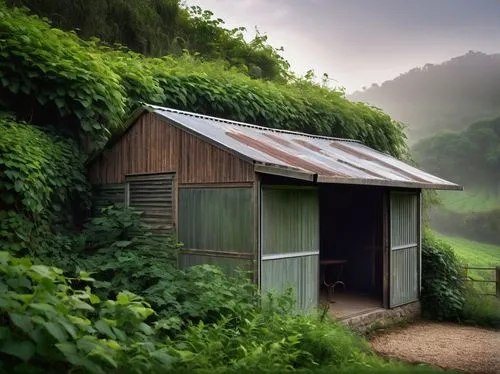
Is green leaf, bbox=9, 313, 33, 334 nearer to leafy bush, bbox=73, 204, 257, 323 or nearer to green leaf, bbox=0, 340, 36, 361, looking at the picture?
green leaf, bbox=0, 340, 36, 361

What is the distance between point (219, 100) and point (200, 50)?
741 cm

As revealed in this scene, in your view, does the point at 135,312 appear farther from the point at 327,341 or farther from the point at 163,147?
the point at 163,147

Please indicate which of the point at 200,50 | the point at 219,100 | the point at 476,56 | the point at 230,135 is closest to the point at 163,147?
the point at 230,135

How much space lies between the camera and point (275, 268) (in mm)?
7016

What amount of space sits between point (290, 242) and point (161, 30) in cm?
1002

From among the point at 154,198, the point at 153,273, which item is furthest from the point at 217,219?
the point at 154,198

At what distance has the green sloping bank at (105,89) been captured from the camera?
812 cm

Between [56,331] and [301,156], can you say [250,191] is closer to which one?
[301,156]

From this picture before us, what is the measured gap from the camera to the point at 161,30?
14938mm

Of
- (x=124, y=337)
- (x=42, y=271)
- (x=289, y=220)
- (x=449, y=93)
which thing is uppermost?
(x=449, y=93)

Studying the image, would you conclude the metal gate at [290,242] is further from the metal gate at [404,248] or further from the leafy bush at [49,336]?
the leafy bush at [49,336]

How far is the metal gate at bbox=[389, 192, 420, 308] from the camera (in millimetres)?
9656

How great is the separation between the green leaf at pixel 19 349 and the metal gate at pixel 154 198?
4.90 m

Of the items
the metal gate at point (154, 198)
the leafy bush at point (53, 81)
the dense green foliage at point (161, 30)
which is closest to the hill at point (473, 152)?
the metal gate at point (154, 198)
